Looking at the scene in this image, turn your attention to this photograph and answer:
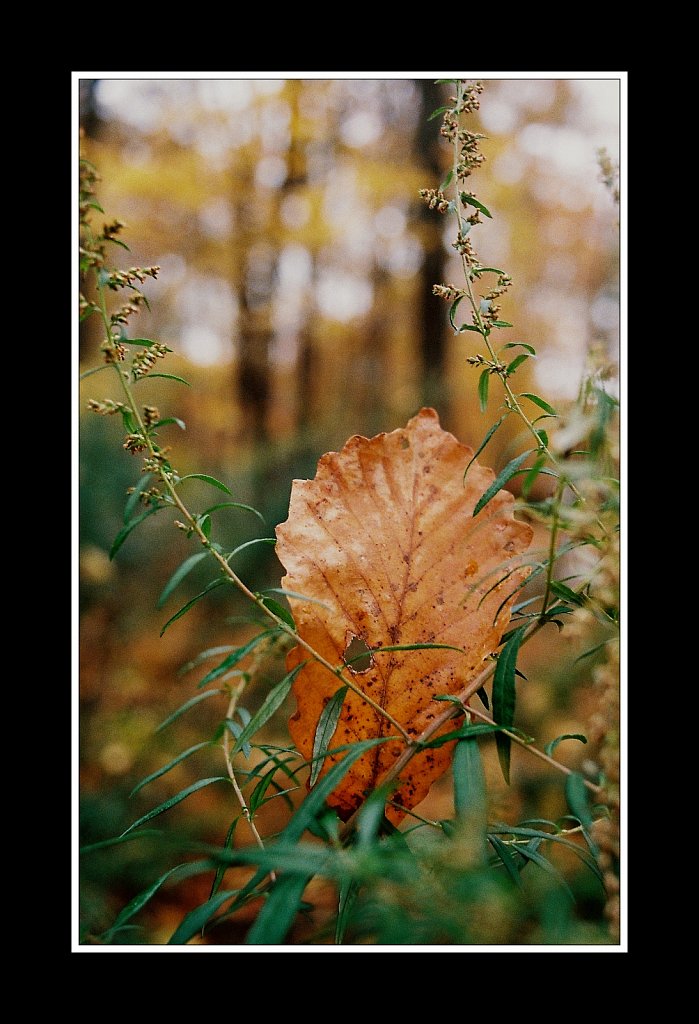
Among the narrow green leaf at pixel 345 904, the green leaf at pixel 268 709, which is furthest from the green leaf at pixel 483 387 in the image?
the narrow green leaf at pixel 345 904

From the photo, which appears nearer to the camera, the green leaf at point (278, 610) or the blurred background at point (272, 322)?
the green leaf at point (278, 610)

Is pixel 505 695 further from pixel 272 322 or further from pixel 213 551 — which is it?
pixel 272 322

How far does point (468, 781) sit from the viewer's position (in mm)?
458

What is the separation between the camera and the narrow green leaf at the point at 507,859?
53 centimetres

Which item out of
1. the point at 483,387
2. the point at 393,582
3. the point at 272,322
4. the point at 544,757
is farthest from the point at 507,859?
the point at 272,322

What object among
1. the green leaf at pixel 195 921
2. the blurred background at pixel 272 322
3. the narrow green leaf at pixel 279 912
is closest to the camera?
the narrow green leaf at pixel 279 912

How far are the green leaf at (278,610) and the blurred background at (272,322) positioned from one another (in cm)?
95

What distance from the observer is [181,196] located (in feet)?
10.5

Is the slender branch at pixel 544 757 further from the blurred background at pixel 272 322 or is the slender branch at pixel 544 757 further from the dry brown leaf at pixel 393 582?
the blurred background at pixel 272 322

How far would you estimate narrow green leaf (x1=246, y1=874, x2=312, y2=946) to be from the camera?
1.30 feet

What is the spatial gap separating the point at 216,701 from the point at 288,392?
2.65 metres

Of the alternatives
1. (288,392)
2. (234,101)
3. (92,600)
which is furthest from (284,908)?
(288,392)

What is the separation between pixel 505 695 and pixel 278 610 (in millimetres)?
177

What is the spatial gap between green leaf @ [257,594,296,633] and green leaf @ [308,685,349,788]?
0.21 feet
